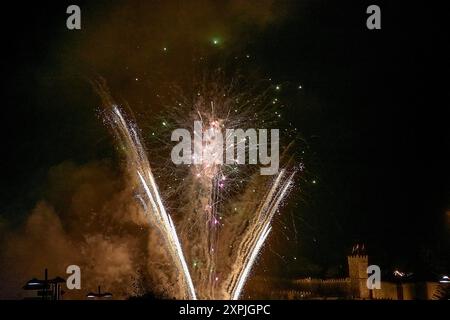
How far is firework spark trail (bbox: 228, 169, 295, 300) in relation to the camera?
21.5 meters

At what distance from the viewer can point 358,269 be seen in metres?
41.5

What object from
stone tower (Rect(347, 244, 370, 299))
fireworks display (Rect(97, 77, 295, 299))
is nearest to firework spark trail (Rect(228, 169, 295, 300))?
fireworks display (Rect(97, 77, 295, 299))

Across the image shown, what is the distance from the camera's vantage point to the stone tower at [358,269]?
41.2 m

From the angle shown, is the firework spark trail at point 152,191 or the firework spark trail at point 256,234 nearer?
the firework spark trail at point 152,191

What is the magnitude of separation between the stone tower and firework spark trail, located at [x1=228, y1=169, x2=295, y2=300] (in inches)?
831

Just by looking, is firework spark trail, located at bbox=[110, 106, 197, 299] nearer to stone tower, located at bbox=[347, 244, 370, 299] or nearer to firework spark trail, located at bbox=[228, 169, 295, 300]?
firework spark trail, located at bbox=[228, 169, 295, 300]

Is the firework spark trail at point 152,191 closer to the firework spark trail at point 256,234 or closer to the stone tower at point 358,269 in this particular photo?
the firework spark trail at point 256,234

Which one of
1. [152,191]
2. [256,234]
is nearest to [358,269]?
[256,234]

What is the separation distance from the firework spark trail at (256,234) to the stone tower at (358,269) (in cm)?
2111

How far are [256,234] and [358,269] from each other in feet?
72.9

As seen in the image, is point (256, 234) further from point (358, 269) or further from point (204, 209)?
point (358, 269)

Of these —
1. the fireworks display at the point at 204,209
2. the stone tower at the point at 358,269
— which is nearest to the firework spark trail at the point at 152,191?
the fireworks display at the point at 204,209
